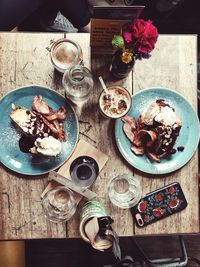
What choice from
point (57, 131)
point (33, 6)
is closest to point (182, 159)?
point (57, 131)

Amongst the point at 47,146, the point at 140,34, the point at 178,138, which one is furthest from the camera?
the point at 178,138

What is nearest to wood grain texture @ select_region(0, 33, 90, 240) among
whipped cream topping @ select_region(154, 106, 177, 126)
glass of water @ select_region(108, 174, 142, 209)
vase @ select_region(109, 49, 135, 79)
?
vase @ select_region(109, 49, 135, 79)

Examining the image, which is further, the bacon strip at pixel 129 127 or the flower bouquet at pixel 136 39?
the bacon strip at pixel 129 127

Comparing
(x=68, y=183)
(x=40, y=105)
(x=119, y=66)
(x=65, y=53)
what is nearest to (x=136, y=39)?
(x=119, y=66)

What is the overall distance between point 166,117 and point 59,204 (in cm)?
47

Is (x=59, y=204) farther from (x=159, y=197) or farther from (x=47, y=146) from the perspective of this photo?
(x=159, y=197)

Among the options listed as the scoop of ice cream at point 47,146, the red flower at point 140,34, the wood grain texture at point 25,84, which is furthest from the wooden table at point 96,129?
the red flower at point 140,34

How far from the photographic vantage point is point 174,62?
5.01ft

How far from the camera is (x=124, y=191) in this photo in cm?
148

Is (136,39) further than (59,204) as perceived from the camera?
No

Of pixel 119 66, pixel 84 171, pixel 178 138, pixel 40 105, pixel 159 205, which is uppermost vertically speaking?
pixel 119 66

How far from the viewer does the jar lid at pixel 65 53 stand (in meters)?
1.45

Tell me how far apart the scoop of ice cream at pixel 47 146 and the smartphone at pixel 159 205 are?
341 mm

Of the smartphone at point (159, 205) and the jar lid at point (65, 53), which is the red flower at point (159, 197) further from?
the jar lid at point (65, 53)
